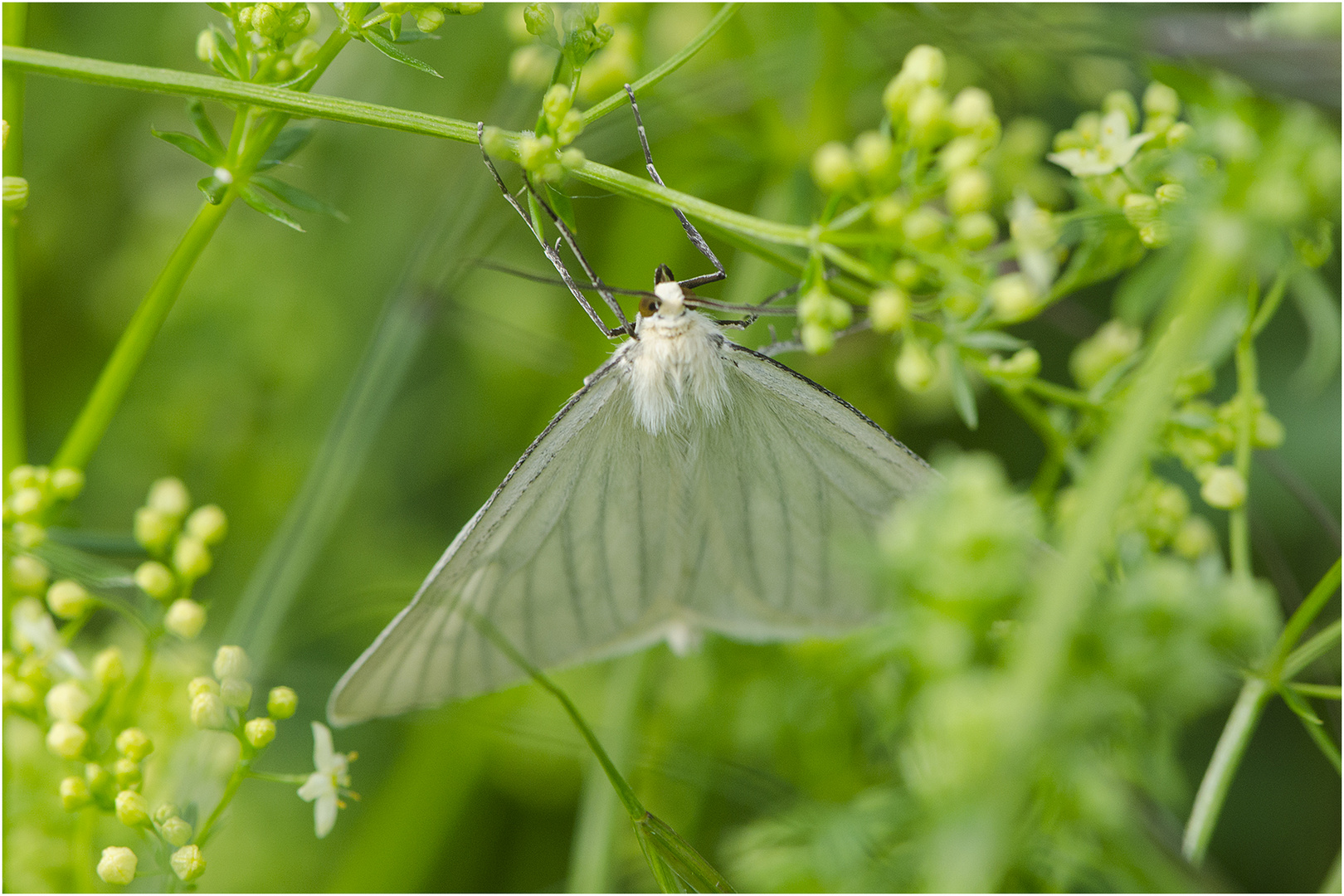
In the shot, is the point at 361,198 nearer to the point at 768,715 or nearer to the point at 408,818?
the point at 408,818

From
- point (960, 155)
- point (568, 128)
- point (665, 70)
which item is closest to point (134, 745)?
point (568, 128)

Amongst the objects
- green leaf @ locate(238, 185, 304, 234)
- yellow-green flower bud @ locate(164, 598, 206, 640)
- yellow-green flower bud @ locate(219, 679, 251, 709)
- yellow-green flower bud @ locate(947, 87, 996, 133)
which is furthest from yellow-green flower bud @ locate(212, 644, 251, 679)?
yellow-green flower bud @ locate(947, 87, 996, 133)

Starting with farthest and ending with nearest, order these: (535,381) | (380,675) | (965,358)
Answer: (535,381) < (380,675) < (965,358)

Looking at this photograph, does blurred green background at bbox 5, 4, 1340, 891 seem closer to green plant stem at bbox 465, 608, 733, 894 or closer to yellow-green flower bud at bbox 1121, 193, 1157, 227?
yellow-green flower bud at bbox 1121, 193, 1157, 227

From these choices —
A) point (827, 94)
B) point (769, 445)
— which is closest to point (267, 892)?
point (769, 445)

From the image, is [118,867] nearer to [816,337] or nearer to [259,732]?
[259,732]

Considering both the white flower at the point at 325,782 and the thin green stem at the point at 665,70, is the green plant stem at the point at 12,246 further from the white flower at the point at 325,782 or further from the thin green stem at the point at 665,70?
the thin green stem at the point at 665,70

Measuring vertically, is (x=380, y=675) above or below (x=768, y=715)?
above
